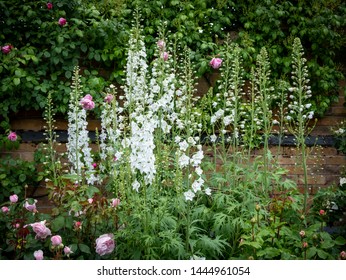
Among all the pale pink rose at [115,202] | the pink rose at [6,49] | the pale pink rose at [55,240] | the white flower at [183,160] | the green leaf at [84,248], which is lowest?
the green leaf at [84,248]

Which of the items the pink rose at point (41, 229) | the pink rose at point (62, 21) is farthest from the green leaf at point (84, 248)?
the pink rose at point (62, 21)

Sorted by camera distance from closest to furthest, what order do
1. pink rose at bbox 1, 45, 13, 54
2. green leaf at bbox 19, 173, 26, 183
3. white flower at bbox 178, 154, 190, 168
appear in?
white flower at bbox 178, 154, 190, 168, green leaf at bbox 19, 173, 26, 183, pink rose at bbox 1, 45, 13, 54

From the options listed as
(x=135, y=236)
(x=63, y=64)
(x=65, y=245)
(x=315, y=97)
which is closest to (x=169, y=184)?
(x=135, y=236)

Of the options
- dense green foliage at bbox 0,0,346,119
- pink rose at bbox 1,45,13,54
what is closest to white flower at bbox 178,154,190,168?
dense green foliage at bbox 0,0,346,119

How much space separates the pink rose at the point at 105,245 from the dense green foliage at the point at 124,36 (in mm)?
1831

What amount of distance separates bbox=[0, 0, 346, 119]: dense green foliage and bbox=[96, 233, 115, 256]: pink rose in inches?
72.1

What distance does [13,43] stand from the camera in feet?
13.3

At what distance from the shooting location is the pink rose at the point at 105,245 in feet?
7.47

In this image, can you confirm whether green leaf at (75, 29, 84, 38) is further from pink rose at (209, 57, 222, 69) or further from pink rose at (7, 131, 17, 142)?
pink rose at (209, 57, 222, 69)

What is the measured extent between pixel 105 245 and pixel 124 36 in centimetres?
221

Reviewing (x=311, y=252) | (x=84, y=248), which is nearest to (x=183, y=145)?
(x=84, y=248)

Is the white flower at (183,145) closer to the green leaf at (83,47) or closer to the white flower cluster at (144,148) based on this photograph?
the white flower cluster at (144,148)

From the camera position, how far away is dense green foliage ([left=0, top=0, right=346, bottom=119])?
3.93 metres

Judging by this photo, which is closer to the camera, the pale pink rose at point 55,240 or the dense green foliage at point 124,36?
the pale pink rose at point 55,240
